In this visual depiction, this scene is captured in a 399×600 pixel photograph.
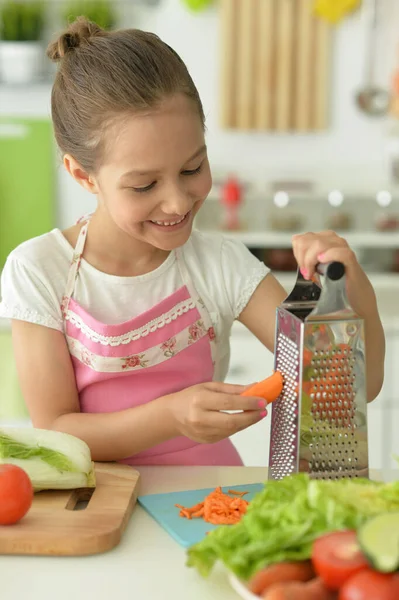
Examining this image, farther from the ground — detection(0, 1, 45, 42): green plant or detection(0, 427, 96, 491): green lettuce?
detection(0, 1, 45, 42): green plant

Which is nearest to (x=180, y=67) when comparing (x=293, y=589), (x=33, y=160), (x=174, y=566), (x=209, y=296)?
(x=209, y=296)

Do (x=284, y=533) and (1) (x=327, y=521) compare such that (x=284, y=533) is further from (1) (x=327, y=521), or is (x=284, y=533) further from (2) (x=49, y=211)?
(2) (x=49, y=211)

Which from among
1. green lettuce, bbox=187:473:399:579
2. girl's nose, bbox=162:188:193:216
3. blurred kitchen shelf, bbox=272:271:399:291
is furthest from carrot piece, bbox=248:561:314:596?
blurred kitchen shelf, bbox=272:271:399:291

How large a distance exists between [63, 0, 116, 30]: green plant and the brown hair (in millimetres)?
1948

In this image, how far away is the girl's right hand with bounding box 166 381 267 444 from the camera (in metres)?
1.19

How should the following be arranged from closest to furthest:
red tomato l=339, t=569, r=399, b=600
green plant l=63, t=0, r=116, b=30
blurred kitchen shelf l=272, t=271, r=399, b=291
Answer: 1. red tomato l=339, t=569, r=399, b=600
2. blurred kitchen shelf l=272, t=271, r=399, b=291
3. green plant l=63, t=0, r=116, b=30

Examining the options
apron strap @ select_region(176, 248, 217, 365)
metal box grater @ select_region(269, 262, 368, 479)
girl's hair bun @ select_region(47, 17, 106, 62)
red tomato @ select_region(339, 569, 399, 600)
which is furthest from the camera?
apron strap @ select_region(176, 248, 217, 365)

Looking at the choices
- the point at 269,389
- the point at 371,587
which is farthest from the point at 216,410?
the point at 371,587

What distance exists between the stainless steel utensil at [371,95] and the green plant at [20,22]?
1182 mm

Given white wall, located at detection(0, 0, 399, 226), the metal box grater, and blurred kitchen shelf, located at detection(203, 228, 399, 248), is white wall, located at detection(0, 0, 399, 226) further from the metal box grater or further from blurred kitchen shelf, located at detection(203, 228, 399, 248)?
the metal box grater

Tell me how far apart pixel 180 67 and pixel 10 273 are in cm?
42

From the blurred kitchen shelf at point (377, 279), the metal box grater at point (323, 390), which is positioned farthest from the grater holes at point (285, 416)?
the blurred kitchen shelf at point (377, 279)

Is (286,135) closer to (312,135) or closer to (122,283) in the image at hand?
(312,135)

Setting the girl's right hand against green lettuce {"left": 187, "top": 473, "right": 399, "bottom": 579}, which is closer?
green lettuce {"left": 187, "top": 473, "right": 399, "bottom": 579}
